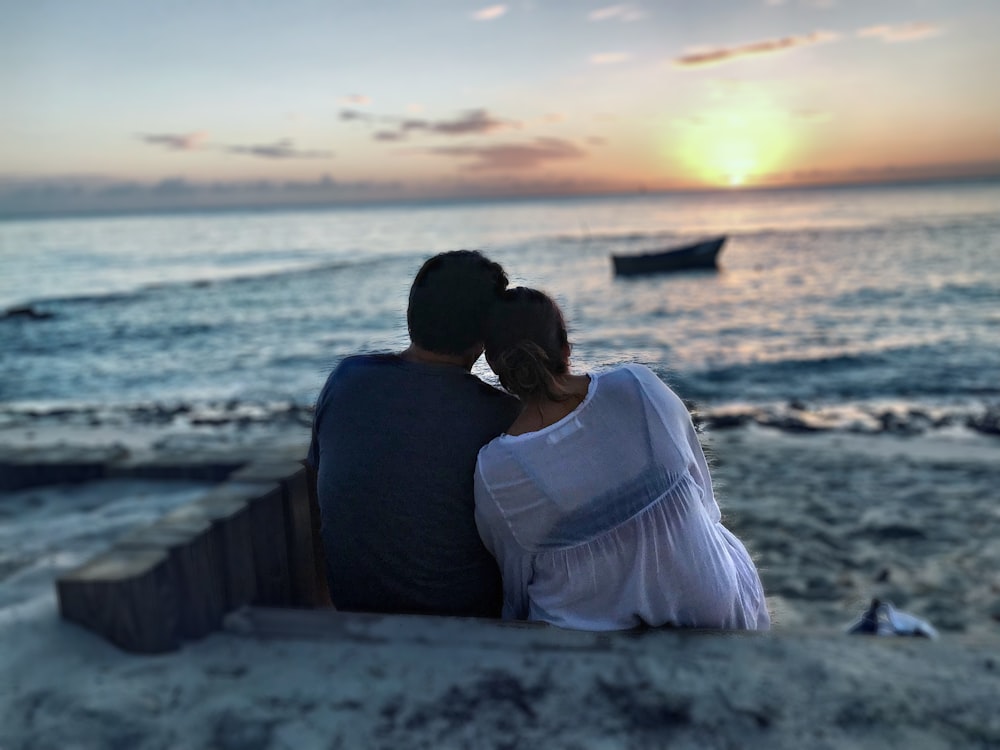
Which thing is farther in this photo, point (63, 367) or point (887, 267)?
point (887, 267)

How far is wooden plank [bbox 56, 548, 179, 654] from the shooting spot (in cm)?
213

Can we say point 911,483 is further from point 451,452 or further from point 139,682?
point 139,682

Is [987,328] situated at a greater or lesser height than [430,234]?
lesser

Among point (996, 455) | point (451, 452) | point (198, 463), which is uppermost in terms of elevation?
point (451, 452)

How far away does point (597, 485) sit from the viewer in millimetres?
1943

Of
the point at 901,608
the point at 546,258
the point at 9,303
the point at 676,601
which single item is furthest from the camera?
the point at 546,258

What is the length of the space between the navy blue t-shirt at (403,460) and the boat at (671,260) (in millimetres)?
27196

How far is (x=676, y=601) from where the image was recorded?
205 cm

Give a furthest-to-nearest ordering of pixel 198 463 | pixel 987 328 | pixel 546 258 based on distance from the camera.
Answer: pixel 546 258, pixel 987 328, pixel 198 463

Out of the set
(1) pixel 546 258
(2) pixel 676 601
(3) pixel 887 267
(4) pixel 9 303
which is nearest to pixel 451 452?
(2) pixel 676 601

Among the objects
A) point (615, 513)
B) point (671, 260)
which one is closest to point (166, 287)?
point (671, 260)

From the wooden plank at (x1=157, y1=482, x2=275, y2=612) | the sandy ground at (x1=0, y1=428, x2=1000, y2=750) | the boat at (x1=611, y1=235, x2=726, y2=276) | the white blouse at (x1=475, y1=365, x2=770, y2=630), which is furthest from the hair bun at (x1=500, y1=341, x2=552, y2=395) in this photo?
the boat at (x1=611, y1=235, x2=726, y2=276)

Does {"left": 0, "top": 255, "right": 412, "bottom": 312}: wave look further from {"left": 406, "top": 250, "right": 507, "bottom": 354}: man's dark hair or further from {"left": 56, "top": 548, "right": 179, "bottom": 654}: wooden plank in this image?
{"left": 406, "top": 250, "right": 507, "bottom": 354}: man's dark hair

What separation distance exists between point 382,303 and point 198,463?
1817cm
